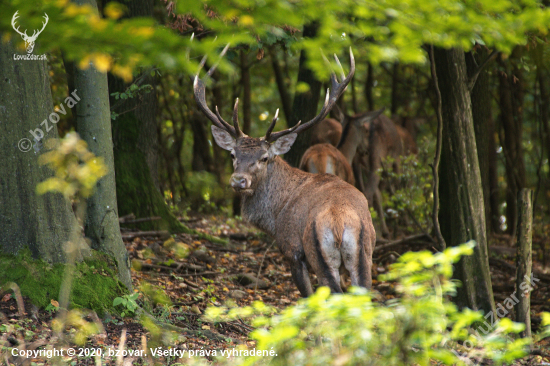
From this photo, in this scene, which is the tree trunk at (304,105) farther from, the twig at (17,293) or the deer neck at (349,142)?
the twig at (17,293)

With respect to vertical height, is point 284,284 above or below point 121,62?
below

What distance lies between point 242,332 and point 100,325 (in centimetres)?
143

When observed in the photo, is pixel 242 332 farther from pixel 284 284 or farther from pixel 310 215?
pixel 284 284

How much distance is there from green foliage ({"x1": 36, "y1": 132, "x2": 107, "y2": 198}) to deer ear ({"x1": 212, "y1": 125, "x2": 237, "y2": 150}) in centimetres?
201

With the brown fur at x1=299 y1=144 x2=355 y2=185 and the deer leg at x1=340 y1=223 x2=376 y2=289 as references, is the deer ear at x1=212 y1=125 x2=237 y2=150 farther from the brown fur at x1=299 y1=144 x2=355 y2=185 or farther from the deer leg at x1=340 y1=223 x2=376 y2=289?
the deer leg at x1=340 y1=223 x2=376 y2=289

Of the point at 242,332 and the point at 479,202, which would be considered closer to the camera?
the point at 242,332

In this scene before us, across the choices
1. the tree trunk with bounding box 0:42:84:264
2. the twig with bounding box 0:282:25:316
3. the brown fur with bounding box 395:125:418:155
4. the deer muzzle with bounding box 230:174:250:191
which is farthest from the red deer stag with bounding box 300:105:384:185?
the twig with bounding box 0:282:25:316

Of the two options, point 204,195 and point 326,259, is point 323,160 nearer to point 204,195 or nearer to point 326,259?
point 326,259

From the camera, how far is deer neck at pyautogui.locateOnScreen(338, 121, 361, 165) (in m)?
10.5

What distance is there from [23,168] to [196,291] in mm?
2534

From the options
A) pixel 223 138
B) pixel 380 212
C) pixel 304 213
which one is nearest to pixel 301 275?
pixel 304 213

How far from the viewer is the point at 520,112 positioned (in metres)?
11.6

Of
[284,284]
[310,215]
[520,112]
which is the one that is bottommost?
[284,284]

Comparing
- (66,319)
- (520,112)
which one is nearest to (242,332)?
(66,319)
